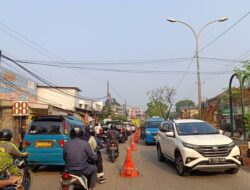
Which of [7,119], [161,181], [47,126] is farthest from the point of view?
[7,119]

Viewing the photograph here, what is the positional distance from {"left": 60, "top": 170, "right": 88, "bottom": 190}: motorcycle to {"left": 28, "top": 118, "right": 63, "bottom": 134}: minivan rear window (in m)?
6.29

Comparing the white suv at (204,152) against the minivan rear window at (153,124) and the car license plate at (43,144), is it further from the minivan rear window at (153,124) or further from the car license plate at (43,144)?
the minivan rear window at (153,124)

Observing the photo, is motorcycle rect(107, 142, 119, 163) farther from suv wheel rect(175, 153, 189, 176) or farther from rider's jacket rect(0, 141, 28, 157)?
rider's jacket rect(0, 141, 28, 157)

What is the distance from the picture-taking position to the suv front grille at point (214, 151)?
11.0 m

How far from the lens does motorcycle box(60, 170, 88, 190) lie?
6301 millimetres

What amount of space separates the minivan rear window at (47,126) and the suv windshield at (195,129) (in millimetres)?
4000

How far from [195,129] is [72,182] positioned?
747 centimetres

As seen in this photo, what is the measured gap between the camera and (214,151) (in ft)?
36.2

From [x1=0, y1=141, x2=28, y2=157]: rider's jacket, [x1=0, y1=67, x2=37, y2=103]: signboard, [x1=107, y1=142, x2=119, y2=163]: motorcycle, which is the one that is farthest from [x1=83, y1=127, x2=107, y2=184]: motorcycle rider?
[x1=0, y1=67, x2=37, y2=103]: signboard

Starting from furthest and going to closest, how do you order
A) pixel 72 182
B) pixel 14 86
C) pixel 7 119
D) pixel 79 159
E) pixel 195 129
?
1. pixel 14 86
2. pixel 7 119
3. pixel 195 129
4. pixel 79 159
5. pixel 72 182

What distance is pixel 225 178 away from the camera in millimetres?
11000

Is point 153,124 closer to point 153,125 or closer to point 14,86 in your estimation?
point 153,125

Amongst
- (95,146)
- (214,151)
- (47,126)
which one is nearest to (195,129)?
(214,151)

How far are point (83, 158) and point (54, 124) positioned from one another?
247 inches
